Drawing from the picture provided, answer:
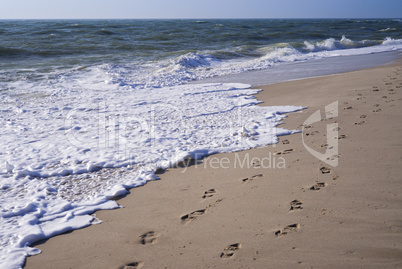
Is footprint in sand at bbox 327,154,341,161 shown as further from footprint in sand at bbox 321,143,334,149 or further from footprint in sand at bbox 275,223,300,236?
footprint in sand at bbox 275,223,300,236

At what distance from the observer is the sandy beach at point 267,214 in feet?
8.38

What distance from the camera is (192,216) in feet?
10.6

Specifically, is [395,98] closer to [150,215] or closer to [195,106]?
[195,106]

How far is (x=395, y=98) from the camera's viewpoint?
6.52 metres

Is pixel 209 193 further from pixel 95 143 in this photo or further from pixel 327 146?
pixel 95 143

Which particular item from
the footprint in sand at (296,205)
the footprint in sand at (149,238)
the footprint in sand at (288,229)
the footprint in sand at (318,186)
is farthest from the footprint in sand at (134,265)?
the footprint in sand at (318,186)

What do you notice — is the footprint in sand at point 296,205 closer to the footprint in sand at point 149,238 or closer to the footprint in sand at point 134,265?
the footprint in sand at point 149,238

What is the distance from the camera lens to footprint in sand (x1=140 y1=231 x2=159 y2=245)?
2.87 meters

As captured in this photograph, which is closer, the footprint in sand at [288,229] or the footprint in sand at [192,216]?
the footprint in sand at [288,229]

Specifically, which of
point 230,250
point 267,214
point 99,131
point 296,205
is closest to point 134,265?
point 230,250

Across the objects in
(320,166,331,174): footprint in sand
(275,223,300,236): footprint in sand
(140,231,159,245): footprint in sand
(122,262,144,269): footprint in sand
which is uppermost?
(320,166,331,174): footprint in sand

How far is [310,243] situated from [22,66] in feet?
49.7

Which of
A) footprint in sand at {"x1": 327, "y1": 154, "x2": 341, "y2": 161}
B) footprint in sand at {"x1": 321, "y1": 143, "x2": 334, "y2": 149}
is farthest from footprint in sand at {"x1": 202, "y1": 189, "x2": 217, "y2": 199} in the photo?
footprint in sand at {"x1": 321, "y1": 143, "x2": 334, "y2": 149}

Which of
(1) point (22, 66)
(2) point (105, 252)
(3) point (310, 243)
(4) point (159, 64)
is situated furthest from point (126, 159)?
(1) point (22, 66)
